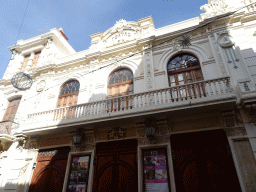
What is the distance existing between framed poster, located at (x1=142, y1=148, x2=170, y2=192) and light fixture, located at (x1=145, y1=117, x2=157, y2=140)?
603 millimetres

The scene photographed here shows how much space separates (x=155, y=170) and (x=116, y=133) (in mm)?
2114

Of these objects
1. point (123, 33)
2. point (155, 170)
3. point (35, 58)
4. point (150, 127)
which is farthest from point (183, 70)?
point (35, 58)

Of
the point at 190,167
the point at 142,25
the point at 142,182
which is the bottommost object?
the point at 142,182

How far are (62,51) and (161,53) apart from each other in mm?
9172

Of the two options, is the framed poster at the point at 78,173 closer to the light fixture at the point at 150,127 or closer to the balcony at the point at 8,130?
the light fixture at the point at 150,127

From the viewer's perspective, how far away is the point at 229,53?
283 inches

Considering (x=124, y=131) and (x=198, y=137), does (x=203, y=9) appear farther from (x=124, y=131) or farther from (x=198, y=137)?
(x=124, y=131)

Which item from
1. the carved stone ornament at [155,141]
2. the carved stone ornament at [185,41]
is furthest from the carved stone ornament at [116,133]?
the carved stone ornament at [185,41]

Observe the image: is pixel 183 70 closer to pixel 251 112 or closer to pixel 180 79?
pixel 180 79

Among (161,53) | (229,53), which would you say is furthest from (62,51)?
(229,53)

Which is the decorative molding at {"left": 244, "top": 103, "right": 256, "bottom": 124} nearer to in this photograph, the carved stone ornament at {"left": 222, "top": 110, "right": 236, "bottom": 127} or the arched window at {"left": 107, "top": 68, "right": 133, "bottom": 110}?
the carved stone ornament at {"left": 222, "top": 110, "right": 236, "bottom": 127}

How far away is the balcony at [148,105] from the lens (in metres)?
5.78

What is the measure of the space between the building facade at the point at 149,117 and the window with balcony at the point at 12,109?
0.18m

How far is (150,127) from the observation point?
637 centimetres
